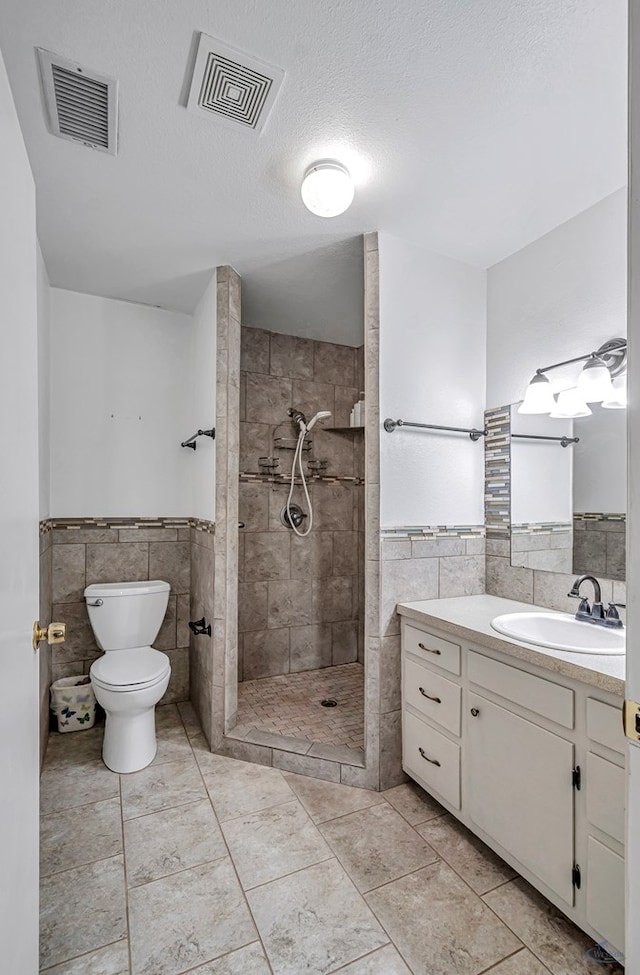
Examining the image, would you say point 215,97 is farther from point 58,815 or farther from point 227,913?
point 58,815

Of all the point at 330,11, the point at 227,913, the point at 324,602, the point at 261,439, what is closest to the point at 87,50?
the point at 330,11

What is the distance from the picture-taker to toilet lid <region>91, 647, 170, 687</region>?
2211 millimetres

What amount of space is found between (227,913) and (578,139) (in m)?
2.73

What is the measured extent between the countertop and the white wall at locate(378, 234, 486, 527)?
0.38 meters

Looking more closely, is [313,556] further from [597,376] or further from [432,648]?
[597,376]

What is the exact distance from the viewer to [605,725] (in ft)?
4.18

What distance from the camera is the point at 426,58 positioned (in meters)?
1.31

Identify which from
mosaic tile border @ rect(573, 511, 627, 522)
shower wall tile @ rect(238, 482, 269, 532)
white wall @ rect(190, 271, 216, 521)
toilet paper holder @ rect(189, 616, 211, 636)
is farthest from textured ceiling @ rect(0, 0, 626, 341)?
toilet paper holder @ rect(189, 616, 211, 636)

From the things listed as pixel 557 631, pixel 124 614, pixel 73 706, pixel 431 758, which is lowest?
pixel 73 706

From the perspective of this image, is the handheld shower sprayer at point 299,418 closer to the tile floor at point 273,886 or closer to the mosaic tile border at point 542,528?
the mosaic tile border at point 542,528

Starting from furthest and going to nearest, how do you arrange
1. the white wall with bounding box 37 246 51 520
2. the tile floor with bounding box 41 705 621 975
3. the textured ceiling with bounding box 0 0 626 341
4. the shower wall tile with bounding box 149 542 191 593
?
the shower wall tile with bounding box 149 542 191 593, the white wall with bounding box 37 246 51 520, the tile floor with bounding box 41 705 621 975, the textured ceiling with bounding box 0 0 626 341

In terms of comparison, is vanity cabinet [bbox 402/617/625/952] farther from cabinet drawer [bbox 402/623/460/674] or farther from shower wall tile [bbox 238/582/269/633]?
shower wall tile [bbox 238/582/269/633]

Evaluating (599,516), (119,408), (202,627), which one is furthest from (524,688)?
(119,408)

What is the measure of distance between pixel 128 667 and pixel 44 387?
1534mm
